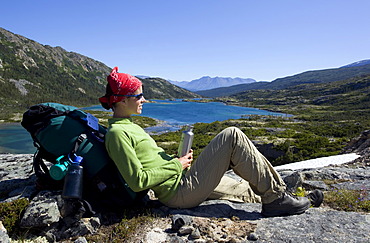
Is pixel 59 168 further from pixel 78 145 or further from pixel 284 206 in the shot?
pixel 284 206

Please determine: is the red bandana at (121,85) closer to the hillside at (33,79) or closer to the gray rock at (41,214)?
the gray rock at (41,214)

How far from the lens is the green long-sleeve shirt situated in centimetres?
329

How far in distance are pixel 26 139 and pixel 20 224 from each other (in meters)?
50.9

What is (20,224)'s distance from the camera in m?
3.39

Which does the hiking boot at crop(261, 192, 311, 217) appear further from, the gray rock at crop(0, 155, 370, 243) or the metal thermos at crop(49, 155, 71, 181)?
the metal thermos at crop(49, 155, 71, 181)

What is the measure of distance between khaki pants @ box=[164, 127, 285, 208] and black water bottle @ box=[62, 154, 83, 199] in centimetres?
144

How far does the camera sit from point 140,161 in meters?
3.61

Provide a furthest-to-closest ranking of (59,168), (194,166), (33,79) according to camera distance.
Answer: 1. (33,79)
2. (194,166)
3. (59,168)

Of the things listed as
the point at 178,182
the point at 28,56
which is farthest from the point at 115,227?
the point at 28,56

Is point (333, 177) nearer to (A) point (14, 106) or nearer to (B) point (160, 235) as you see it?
(B) point (160, 235)

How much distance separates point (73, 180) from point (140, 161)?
0.92 metres

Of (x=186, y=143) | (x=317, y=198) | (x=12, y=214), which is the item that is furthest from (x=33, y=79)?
(x=317, y=198)

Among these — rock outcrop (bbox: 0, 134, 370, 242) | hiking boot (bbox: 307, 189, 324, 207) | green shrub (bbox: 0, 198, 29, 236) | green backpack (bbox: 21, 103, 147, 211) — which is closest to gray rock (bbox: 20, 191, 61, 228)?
rock outcrop (bbox: 0, 134, 370, 242)

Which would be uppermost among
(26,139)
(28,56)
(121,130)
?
(28,56)
